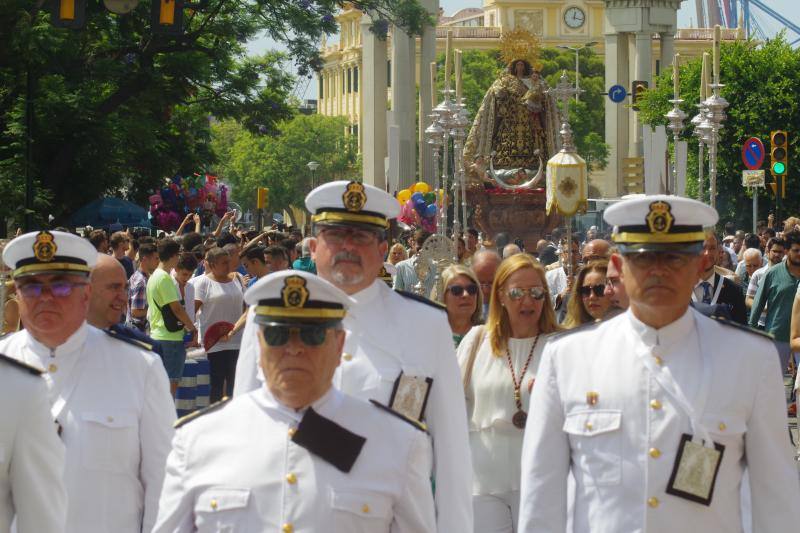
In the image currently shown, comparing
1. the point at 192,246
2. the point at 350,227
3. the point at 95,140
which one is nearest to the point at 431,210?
the point at 95,140

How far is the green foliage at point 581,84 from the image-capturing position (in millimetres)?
98500

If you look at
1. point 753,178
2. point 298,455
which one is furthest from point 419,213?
point 298,455

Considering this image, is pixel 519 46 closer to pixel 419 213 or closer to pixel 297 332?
pixel 419 213

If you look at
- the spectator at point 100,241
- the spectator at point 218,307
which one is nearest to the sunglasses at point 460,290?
the spectator at point 218,307

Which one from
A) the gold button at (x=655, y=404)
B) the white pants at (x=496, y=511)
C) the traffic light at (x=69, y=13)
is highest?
the traffic light at (x=69, y=13)

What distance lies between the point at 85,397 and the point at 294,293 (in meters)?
1.91

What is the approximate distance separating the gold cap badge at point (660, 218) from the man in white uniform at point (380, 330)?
1112 millimetres

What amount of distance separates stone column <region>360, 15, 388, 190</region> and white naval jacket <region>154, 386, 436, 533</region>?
6598 cm

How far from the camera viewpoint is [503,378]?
24.2 feet

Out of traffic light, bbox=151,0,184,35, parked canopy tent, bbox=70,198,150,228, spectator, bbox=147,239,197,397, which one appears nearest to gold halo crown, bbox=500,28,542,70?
parked canopy tent, bbox=70,198,150,228

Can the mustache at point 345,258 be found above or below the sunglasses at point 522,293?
above

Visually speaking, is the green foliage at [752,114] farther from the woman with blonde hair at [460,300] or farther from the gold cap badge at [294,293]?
the gold cap badge at [294,293]

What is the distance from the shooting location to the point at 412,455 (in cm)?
429

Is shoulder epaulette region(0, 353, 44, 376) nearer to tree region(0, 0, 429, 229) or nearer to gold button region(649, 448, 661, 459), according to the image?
gold button region(649, 448, 661, 459)
